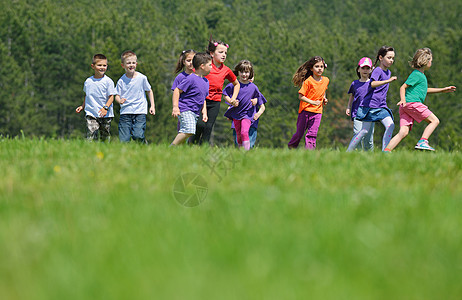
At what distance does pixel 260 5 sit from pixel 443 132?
73.2 m

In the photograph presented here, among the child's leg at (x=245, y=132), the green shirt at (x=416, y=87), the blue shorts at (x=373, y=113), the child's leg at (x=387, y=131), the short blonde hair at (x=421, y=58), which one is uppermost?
the short blonde hair at (x=421, y=58)

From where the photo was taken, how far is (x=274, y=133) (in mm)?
65188

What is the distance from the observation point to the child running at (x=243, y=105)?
11875mm

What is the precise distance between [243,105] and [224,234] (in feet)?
29.8

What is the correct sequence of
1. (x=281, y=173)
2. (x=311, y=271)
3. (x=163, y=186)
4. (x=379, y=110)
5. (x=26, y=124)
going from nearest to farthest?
(x=311, y=271)
(x=163, y=186)
(x=281, y=173)
(x=379, y=110)
(x=26, y=124)

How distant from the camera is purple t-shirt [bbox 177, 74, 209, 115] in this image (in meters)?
9.77

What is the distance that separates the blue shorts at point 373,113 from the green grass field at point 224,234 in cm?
563

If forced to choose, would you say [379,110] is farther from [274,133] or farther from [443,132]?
[274,133]

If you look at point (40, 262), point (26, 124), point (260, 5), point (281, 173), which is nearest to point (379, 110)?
point (281, 173)

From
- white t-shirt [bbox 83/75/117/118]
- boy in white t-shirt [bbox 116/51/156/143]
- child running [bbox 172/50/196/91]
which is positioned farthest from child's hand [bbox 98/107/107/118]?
child running [bbox 172/50/196/91]

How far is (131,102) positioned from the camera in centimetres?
1108

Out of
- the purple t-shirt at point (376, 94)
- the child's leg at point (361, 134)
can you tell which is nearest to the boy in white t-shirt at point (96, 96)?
the child's leg at point (361, 134)

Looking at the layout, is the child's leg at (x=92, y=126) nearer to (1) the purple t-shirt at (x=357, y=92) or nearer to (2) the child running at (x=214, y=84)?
(2) the child running at (x=214, y=84)

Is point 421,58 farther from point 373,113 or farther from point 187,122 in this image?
point 187,122
